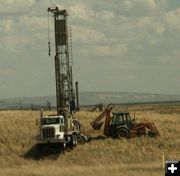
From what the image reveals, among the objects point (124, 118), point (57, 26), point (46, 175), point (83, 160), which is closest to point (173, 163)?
point (46, 175)

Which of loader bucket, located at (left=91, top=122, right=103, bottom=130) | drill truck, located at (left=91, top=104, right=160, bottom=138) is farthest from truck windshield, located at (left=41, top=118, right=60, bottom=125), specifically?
loader bucket, located at (left=91, top=122, right=103, bottom=130)

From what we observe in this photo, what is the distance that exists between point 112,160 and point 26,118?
15.0m

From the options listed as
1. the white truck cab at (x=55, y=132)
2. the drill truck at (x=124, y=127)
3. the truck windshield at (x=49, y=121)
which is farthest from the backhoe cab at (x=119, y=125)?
the truck windshield at (x=49, y=121)

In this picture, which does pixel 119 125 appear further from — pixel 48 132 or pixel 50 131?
pixel 48 132

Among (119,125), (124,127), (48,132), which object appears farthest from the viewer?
(119,125)

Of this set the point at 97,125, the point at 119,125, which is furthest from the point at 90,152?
the point at 97,125

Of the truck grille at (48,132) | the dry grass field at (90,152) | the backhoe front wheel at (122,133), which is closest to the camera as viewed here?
the dry grass field at (90,152)

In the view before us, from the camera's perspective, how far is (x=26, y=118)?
179 feet

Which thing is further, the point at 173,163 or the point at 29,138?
the point at 29,138

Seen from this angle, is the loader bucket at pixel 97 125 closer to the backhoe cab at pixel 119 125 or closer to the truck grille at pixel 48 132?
the backhoe cab at pixel 119 125

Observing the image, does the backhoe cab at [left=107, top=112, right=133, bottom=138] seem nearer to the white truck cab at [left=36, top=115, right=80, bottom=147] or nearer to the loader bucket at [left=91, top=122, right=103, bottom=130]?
the loader bucket at [left=91, top=122, right=103, bottom=130]

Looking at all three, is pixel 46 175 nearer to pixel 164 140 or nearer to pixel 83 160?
pixel 83 160

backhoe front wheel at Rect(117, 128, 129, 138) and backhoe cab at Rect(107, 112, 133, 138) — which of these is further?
backhoe cab at Rect(107, 112, 133, 138)

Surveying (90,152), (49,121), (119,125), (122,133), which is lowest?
(90,152)
